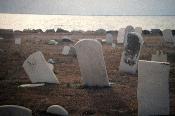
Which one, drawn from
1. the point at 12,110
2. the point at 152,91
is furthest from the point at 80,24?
the point at 12,110

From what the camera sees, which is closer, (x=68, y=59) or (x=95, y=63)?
(x=95, y=63)

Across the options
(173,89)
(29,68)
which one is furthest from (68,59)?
(173,89)

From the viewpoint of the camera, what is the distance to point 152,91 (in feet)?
33.2

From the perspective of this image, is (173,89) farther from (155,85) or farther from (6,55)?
(6,55)

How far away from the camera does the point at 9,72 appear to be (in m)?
16.0

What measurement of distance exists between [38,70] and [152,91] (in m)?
4.70

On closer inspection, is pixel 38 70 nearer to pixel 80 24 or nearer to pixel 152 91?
pixel 152 91

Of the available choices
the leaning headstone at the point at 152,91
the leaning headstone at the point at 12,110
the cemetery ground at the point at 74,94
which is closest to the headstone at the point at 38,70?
the cemetery ground at the point at 74,94

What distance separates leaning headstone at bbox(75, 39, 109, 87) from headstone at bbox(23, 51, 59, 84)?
45.6 inches

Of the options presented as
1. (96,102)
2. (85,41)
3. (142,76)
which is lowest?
(96,102)

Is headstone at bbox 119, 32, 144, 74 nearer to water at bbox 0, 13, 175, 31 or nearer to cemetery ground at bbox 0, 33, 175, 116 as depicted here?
cemetery ground at bbox 0, 33, 175, 116

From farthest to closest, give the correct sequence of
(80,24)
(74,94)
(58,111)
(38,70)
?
(80,24) → (38,70) → (74,94) → (58,111)

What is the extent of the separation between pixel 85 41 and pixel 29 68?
217 centimetres

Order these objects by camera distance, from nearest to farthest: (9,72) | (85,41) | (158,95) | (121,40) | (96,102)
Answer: (158,95), (96,102), (85,41), (9,72), (121,40)
